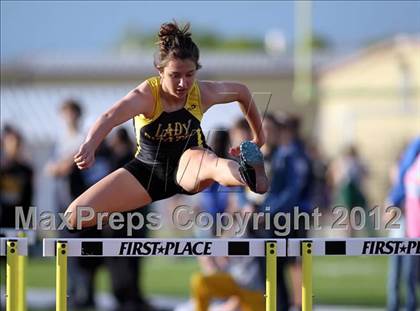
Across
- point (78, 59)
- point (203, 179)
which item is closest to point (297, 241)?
point (203, 179)

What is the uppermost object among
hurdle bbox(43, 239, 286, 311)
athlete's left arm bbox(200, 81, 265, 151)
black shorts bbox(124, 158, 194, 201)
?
athlete's left arm bbox(200, 81, 265, 151)

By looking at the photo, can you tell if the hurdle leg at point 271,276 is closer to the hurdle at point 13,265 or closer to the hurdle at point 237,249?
the hurdle at point 237,249

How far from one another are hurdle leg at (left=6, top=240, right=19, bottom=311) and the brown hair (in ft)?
4.32

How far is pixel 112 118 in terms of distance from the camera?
6402mm

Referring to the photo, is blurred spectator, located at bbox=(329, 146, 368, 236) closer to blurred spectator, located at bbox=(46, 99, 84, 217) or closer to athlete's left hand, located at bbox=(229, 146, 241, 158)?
blurred spectator, located at bbox=(46, 99, 84, 217)

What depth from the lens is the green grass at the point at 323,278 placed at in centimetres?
1379

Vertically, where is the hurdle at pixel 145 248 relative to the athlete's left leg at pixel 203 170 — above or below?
below

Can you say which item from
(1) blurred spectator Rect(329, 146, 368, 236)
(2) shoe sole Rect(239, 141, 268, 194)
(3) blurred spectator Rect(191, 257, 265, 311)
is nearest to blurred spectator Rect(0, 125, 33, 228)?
(3) blurred spectator Rect(191, 257, 265, 311)

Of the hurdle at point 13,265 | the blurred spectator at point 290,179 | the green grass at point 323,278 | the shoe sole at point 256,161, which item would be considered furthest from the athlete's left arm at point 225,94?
the green grass at point 323,278

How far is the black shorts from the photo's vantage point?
6.88 meters

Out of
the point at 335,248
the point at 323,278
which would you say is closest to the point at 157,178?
the point at 335,248

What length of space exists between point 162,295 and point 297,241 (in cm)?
716

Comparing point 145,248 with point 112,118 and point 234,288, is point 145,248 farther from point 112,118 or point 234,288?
point 234,288

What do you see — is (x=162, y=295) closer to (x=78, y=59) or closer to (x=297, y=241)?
(x=297, y=241)
